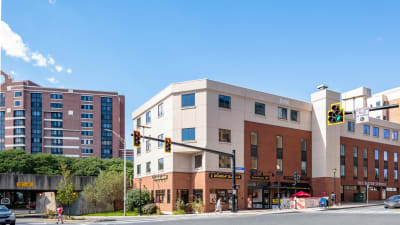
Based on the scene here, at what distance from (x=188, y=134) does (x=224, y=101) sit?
5.89 m

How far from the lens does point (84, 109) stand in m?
126

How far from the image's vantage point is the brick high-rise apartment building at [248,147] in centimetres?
4441

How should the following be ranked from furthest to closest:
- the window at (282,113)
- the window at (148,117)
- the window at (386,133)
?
1. the window at (386,133)
2. the window at (148,117)
3. the window at (282,113)

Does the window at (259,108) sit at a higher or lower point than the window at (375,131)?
higher

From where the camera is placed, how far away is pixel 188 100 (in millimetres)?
45438

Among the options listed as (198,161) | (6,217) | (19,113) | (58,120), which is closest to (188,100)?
(198,161)

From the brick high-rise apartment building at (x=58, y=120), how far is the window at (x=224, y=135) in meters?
83.3

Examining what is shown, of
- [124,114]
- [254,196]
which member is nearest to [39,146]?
[124,114]

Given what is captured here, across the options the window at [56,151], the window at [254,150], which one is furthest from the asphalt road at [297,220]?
the window at [56,151]

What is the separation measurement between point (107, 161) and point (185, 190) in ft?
193

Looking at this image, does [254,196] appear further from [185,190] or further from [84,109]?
[84,109]

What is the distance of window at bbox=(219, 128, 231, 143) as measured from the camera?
44.9m

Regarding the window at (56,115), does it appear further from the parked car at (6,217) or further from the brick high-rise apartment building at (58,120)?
the parked car at (6,217)

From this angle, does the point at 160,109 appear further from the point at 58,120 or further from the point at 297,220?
the point at 58,120
